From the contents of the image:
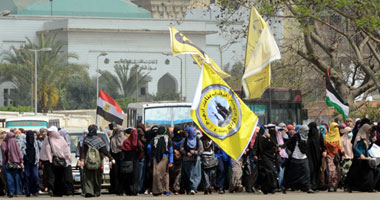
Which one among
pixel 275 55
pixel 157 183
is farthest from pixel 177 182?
pixel 275 55

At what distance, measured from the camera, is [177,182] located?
68.7ft

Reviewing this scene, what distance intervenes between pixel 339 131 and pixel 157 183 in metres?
3.66

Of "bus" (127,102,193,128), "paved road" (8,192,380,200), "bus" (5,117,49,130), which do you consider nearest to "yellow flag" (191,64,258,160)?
"paved road" (8,192,380,200)

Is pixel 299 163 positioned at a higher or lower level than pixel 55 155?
lower

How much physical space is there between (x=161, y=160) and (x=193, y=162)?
70 centimetres

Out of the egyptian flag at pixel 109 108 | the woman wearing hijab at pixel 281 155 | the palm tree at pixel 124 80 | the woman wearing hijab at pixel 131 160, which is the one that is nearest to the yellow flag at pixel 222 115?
the woman wearing hijab at pixel 131 160

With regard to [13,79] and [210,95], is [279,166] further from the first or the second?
[13,79]

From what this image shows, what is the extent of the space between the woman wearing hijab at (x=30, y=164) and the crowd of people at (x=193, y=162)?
0.02m

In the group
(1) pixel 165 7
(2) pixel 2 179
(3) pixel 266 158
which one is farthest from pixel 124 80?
(3) pixel 266 158

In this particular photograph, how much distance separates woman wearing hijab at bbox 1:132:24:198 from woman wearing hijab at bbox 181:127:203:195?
3.01 meters

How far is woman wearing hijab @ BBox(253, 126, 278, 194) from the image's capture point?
20375 millimetres

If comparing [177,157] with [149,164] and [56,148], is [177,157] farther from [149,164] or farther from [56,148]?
[56,148]

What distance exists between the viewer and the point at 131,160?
20641 mm

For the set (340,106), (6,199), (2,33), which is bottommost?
(6,199)
